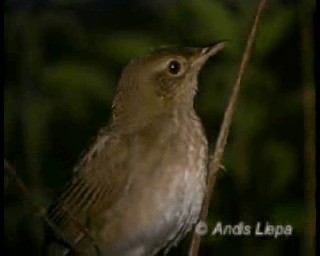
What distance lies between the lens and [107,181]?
5.87 feet

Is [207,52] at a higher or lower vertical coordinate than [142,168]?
higher

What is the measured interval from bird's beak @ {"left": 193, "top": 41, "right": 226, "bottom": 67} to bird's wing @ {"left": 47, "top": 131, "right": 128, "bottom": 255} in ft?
0.43

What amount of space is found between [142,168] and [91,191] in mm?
68

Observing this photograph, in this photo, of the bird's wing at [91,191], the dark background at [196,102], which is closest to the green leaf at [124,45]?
the dark background at [196,102]

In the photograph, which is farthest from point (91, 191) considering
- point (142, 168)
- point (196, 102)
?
point (196, 102)

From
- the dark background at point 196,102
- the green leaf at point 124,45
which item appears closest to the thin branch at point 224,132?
the dark background at point 196,102

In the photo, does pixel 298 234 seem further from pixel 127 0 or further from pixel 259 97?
pixel 127 0

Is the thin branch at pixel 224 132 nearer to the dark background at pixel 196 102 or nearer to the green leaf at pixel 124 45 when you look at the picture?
the dark background at pixel 196 102

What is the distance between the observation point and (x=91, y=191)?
1.79 m

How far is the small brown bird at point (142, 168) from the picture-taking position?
5.82ft

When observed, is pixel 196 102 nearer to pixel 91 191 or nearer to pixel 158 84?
pixel 158 84

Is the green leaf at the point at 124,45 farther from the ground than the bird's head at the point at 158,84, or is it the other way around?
the green leaf at the point at 124,45

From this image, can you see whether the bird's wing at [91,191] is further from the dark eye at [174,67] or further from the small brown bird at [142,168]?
the dark eye at [174,67]

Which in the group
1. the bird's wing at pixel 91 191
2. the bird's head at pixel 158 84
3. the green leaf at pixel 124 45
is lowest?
the bird's wing at pixel 91 191
